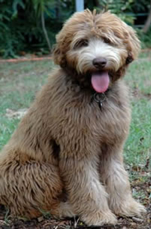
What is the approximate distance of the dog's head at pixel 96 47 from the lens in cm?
337

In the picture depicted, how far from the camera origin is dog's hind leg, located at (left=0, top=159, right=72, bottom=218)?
385cm

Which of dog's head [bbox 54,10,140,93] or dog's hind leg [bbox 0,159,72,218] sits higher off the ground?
dog's head [bbox 54,10,140,93]

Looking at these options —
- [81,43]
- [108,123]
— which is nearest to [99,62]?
[81,43]

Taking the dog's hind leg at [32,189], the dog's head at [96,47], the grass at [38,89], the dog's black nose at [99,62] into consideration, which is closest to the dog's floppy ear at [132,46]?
the dog's head at [96,47]

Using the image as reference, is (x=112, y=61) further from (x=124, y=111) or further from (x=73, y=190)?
(x=73, y=190)

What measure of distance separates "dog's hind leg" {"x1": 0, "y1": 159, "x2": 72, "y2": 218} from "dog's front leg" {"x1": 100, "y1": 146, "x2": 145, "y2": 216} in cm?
41

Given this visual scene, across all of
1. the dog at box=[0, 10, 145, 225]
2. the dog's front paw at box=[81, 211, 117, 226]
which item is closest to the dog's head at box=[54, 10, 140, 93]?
the dog at box=[0, 10, 145, 225]

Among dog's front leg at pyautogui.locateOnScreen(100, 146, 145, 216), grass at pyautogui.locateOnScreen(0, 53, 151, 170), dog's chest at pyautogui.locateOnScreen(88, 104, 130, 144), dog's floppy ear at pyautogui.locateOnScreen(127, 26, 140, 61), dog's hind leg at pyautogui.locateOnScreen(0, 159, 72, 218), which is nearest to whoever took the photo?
dog's floppy ear at pyautogui.locateOnScreen(127, 26, 140, 61)

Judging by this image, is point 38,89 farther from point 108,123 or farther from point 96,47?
point 96,47

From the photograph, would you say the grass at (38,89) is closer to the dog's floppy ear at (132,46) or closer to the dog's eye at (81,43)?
the dog's floppy ear at (132,46)

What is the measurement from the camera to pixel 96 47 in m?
3.40

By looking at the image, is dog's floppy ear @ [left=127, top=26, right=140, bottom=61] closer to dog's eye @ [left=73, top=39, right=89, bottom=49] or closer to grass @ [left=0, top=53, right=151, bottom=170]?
dog's eye @ [left=73, top=39, right=89, bottom=49]

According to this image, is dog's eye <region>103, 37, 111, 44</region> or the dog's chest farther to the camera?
the dog's chest

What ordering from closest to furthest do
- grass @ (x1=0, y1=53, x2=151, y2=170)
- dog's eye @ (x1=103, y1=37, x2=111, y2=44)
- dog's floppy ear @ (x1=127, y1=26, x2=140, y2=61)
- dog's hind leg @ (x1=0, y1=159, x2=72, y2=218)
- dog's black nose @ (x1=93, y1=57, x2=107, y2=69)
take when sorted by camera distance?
dog's black nose @ (x1=93, y1=57, x2=107, y2=69) → dog's eye @ (x1=103, y1=37, x2=111, y2=44) → dog's floppy ear @ (x1=127, y1=26, x2=140, y2=61) → dog's hind leg @ (x1=0, y1=159, x2=72, y2=218) → grass @ (x1=0, y1=53, x2=151, y2=170)
